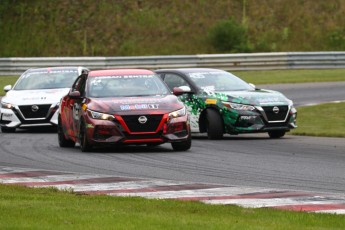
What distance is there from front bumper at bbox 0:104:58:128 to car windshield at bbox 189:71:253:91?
3.45m

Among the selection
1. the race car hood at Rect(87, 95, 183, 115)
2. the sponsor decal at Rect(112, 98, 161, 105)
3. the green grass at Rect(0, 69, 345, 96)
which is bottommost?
the green grass at Rect(0, 69, 345, 96)

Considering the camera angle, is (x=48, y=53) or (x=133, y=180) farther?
(x=48, y=53)

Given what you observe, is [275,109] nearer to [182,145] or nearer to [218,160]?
[182,145]

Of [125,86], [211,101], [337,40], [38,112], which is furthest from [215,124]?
[337,40]

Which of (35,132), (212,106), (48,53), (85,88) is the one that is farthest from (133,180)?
(48,53)

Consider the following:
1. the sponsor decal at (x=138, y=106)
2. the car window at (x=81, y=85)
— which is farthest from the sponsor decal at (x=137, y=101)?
the car window at (x=81, y=85)

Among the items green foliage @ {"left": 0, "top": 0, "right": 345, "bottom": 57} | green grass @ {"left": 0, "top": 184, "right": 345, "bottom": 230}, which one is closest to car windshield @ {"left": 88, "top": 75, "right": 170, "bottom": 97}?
green grass @ {"left": 0, "top": 184, "right": 345, "bottom": 230}

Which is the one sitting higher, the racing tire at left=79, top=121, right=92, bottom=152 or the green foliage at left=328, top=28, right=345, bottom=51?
the racing tire at left=79, top=121, right=92, bottom=152

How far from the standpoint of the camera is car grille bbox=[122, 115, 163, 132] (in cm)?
1819

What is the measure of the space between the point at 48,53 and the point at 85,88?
28667 millimetres

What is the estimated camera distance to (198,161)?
16.7m

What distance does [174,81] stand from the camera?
2339cm

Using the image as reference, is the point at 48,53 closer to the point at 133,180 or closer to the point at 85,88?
the point at 85,88

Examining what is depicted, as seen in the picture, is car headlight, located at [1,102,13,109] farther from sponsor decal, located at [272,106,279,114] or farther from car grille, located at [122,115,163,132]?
car grille, located at [122,115,163,132]
